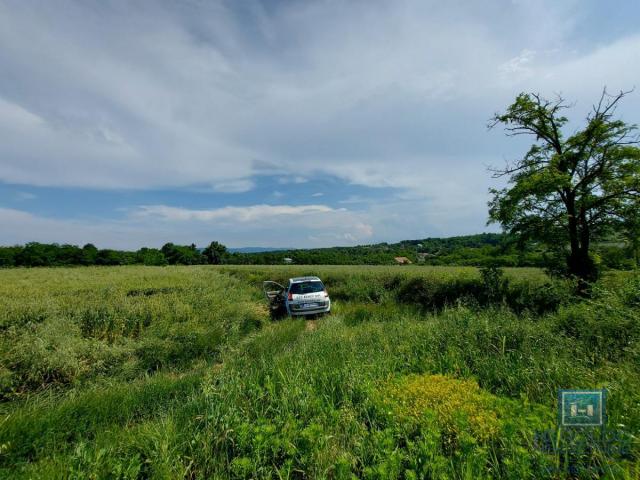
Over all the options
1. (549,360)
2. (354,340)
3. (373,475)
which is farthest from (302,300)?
(373,475)

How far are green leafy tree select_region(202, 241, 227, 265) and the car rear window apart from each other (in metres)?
78.6

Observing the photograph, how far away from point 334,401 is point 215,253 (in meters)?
89.3

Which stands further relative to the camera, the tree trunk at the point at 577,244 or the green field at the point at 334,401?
the tree trunk at the point at 577,244

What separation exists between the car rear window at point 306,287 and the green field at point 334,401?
3.99m

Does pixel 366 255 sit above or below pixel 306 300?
above

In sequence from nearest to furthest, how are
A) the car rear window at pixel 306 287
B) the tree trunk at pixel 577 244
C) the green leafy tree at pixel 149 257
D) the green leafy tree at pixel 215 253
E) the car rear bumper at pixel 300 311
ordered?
the tree trunk at pixel 577 244
the car rear bumper at pixel 300 311
the car rear window at pixel 306 287
the green leafy tree at pixel 149 257
the green leafy tree at pixel 215 253

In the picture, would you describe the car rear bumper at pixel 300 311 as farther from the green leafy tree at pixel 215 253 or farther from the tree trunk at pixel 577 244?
the green leafy tree at pixel 215 253

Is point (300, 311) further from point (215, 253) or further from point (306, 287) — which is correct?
point (215, 253)

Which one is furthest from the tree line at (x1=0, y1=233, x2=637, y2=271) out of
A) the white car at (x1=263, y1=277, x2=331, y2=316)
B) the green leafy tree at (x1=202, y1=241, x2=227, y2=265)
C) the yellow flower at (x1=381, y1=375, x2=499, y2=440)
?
the yellow flower at (x1=381, y1=375, x2=499, y2=440)

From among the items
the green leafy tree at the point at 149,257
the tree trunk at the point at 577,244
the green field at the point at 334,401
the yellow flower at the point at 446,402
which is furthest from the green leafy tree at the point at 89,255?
the tree trunk at the point at 577,244

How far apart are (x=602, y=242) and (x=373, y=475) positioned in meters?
12.4

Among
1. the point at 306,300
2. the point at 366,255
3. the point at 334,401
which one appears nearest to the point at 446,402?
the point at 334,401

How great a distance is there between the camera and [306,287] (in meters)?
12.9

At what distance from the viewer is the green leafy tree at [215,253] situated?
86062 mm
